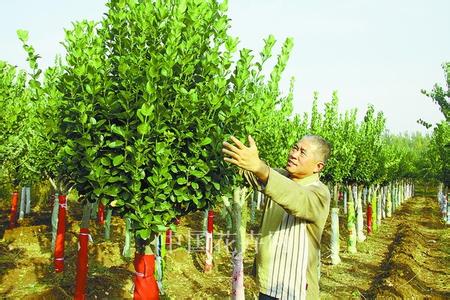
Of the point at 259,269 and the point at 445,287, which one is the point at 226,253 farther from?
the point at 259,269

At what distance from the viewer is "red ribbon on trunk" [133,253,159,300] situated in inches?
222

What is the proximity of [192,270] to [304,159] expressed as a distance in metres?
11.4

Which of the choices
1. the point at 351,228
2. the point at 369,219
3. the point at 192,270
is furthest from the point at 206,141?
the point at 369,219

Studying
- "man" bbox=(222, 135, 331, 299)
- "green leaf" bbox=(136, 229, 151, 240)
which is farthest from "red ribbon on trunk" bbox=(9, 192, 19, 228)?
"man" bbox=(222, 135, 331, 299)

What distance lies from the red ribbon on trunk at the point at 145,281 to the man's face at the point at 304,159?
2916mm

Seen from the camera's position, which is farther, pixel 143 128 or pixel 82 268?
pixel 82 268

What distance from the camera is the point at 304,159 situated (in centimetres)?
369

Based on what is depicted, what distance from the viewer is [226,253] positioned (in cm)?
1744

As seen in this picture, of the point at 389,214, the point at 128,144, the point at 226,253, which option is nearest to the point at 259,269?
the point at 128,144

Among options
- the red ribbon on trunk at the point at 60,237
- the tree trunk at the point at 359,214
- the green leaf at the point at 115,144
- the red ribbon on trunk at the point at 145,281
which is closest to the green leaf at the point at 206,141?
the green leaf at the point at 115,144

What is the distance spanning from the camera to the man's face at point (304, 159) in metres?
3.68

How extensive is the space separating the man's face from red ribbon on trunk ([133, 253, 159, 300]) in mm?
2916

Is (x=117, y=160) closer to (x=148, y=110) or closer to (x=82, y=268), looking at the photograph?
(x=148, y=110)

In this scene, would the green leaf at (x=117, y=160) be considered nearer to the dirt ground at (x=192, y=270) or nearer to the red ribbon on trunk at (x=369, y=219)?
the dirt ground at (x=192, y=270)
